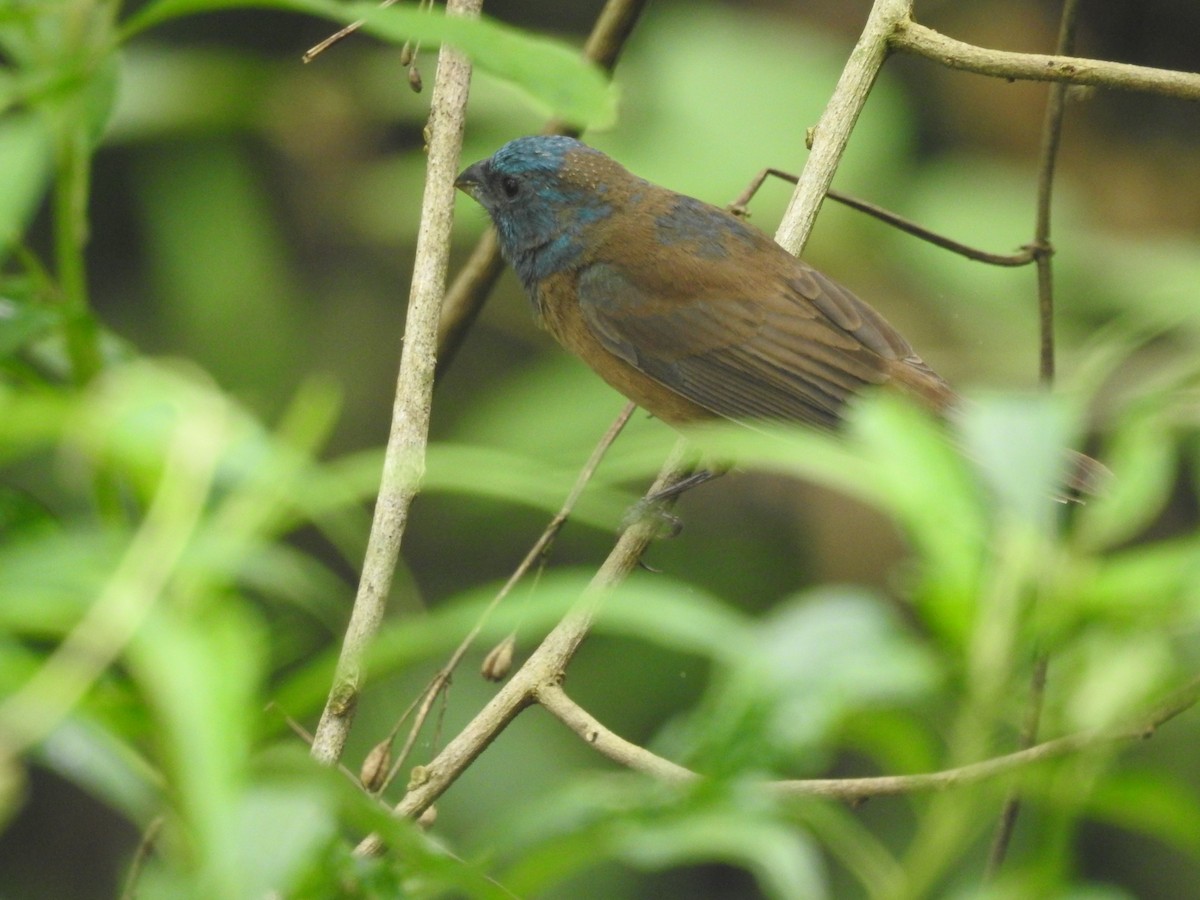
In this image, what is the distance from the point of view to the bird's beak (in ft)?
15.0

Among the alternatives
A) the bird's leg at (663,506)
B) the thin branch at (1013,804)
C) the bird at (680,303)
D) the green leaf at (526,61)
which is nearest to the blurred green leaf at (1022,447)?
the green leaf at (526,61)

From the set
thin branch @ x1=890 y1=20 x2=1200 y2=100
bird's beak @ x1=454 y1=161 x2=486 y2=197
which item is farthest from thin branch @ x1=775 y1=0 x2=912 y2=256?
bird's beak @ x1=454 y1=161 x2=486 y2=197

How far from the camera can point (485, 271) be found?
11.0 ft

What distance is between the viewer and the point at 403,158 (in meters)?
6.57

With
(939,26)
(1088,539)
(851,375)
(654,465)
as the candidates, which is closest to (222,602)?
(654,465)

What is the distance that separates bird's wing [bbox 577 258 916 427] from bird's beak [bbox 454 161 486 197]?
0.51 meters

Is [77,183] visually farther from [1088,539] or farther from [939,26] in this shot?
[939,26]

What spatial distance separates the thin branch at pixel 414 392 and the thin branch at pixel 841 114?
0.95 m

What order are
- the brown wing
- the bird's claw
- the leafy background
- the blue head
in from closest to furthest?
the leafy background, the bird's claw, the brown wing, the blue head

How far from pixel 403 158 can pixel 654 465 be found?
5745 mm

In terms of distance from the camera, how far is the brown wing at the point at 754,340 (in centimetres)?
437

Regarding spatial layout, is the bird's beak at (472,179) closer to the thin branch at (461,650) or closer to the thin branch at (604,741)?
the thin branch at (461,650)

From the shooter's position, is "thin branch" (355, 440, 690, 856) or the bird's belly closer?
"thin branch" (355, 440, 690, 856)

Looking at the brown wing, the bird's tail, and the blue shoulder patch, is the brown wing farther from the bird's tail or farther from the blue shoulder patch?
the bird's tail
